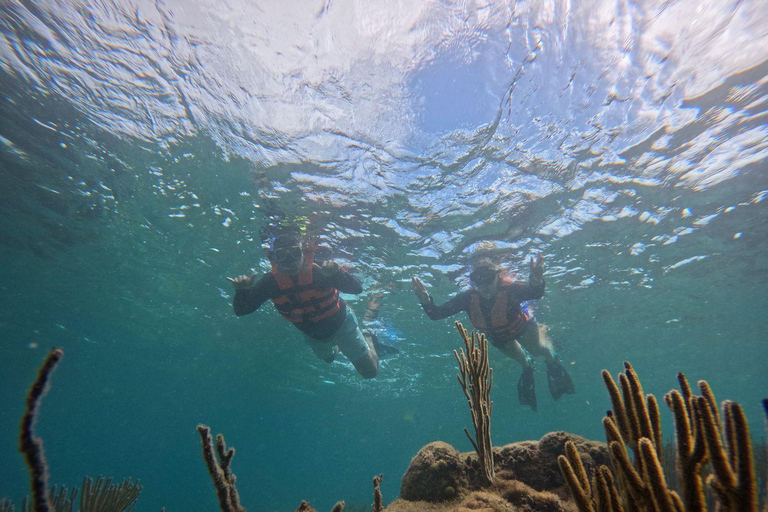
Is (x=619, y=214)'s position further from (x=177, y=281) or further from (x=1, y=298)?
(x=1, y=298)

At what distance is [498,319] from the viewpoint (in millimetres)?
10758

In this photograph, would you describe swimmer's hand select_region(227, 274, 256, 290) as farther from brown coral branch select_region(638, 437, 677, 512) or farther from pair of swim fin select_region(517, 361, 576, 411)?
pair of swim fin select_region(517, 361, 576, 411)

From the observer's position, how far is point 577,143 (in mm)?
8953

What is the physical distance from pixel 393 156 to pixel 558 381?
9420mm

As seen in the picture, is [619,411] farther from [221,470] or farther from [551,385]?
[551,385]

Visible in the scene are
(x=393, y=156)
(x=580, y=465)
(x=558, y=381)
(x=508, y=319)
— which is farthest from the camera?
(x=558, y=381)

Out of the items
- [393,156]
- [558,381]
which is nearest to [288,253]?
[393,156]

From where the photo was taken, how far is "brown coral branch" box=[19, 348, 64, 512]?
1.32 metres

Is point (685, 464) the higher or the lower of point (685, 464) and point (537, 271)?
the lower

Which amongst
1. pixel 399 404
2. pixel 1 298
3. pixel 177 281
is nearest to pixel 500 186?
pixel 177 281

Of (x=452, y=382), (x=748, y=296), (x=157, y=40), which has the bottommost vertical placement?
(x=452, y=382)

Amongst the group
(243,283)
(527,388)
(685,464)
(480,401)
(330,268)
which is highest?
(330,268)

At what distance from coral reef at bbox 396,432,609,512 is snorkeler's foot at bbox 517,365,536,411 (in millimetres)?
7219

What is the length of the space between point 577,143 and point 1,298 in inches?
1285
